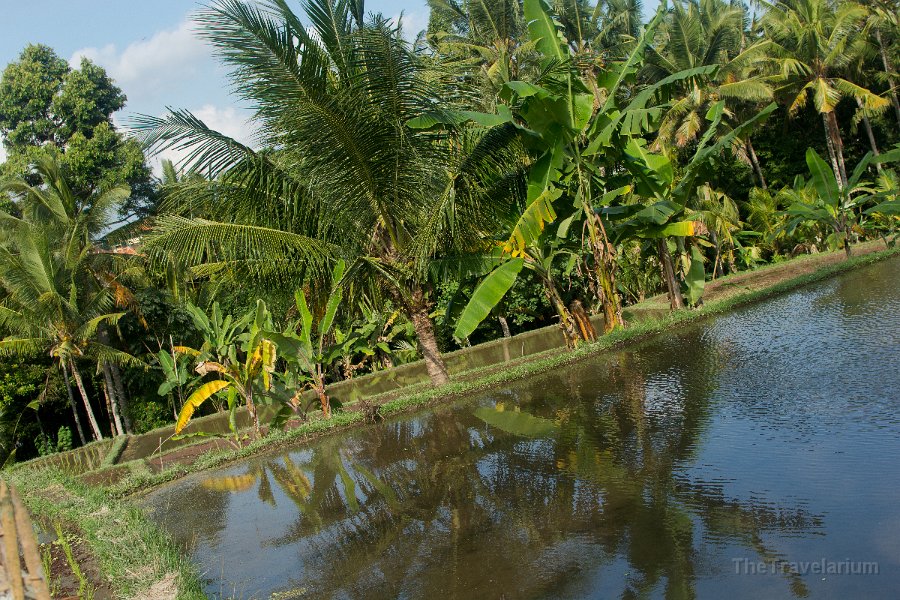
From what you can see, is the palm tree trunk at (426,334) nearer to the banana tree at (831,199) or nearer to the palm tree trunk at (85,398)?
the banana tree at (831,199)

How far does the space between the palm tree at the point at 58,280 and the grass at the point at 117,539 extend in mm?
7122

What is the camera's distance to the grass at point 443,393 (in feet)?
30.2

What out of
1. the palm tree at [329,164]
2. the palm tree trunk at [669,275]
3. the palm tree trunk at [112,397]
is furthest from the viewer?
the palm tree trunk at [112,397]

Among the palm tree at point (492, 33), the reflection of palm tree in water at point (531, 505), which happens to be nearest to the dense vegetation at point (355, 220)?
the palm tree at point (492, 33)

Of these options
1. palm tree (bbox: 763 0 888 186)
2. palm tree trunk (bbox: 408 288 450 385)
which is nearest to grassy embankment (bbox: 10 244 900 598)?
palm tree trunk (bbox: 408 288 450 385)

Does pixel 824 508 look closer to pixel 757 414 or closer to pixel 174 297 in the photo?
pixel 757 414

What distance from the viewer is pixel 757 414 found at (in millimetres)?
5617

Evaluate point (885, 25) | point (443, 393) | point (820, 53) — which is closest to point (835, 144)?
point (820, 53)

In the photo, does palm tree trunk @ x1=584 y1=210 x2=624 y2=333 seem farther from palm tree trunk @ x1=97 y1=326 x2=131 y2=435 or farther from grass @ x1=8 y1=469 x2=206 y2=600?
palm tree trunk @ x1=97 y1=326 x2=131 y2=435

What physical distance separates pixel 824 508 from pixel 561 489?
1.73m

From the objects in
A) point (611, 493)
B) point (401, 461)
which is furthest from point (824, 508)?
point (401, 461)

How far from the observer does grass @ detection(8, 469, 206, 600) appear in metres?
4.52

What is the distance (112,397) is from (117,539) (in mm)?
12622

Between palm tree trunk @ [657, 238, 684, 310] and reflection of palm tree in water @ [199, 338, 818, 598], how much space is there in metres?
4.48
